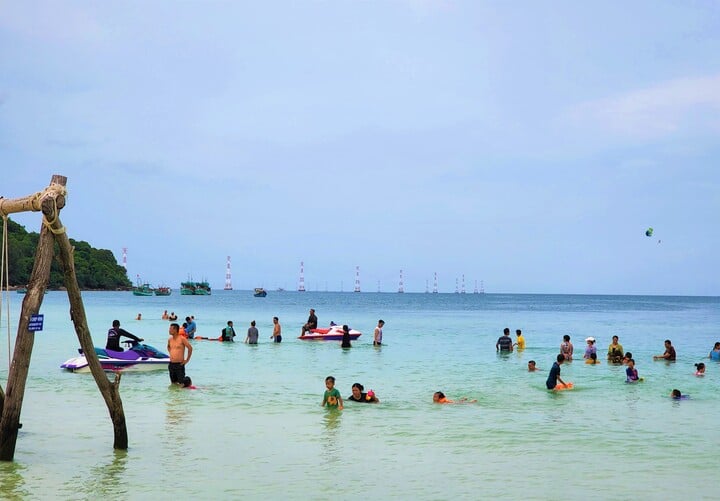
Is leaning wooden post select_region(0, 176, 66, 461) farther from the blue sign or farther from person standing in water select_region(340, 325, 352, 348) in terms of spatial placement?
person standing in water select_region(340, 325, 352, 348)

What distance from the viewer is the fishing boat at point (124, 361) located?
2565cm

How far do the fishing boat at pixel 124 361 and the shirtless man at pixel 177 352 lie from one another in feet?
14.1

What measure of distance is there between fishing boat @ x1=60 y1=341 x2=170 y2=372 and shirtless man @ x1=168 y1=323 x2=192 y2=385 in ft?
14.1

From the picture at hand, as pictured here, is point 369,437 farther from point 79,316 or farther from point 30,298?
point 30,298

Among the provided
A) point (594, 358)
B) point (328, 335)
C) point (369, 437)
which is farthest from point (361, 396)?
point (328, 335)

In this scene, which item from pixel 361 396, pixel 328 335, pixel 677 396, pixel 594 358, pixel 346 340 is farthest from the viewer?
pixel 328 335

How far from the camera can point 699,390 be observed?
24609mm

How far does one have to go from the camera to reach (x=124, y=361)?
84.9 ft

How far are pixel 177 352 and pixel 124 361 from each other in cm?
551

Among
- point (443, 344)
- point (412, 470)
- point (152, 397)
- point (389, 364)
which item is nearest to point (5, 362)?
point (152, 397)

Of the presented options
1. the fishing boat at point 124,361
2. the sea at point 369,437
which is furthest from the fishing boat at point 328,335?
the fishing boat at point 124,361

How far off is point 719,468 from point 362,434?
6.62 meters

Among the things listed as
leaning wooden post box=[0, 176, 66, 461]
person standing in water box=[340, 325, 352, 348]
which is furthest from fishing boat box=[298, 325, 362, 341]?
leaning wooden post box=[0, 176, 66, 461]

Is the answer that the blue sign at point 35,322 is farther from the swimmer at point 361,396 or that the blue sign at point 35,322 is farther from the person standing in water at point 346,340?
the person standing in water at point 346,340
